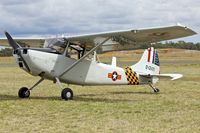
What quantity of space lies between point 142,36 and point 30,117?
17.1ft

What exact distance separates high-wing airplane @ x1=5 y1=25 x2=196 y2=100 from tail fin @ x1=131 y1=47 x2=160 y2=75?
0.79m

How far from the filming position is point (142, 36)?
1292 cm

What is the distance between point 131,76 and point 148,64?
57.0 inches

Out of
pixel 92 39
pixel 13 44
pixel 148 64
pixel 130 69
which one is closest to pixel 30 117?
pixel 13 44

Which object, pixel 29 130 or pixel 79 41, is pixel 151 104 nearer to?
pixel 79 41

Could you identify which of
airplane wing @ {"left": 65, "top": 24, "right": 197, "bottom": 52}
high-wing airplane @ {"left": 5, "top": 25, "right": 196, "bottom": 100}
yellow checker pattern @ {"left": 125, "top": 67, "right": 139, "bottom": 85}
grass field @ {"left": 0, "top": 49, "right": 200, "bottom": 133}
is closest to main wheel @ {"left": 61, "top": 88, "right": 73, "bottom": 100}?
high-wing airplane @ {"left": 5, "top": 25, "right": 196, "bottom": 100}

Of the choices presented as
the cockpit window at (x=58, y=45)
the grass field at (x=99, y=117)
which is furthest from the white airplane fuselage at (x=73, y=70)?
the grass field at (x=99, y=117)

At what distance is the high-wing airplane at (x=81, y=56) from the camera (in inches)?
486

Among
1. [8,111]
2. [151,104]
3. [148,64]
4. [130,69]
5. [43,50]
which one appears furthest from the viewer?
[148,64]

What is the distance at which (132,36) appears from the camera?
A: 12.9 m

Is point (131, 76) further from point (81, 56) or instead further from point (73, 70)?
point (73, 70)

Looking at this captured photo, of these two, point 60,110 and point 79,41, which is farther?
point 79,41

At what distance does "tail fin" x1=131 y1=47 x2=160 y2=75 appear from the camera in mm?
15690

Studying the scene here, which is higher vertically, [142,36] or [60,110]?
[142,36]
